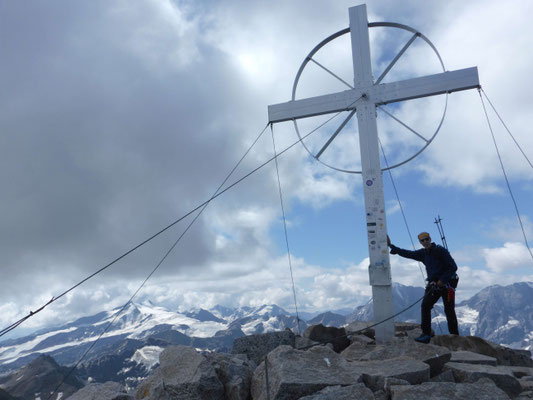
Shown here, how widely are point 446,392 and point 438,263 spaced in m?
5.71

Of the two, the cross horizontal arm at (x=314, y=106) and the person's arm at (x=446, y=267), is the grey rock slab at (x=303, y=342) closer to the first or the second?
the person's arm at (x=446, y=267)

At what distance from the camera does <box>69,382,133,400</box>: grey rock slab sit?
9141 millimetres

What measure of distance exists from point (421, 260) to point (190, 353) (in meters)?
7.47

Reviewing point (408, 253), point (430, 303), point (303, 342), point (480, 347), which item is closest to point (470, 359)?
point (480, 347)

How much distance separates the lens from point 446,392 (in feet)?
21.1

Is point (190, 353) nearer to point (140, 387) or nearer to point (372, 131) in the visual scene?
point (140, 387)

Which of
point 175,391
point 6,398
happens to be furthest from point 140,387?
point 6,398

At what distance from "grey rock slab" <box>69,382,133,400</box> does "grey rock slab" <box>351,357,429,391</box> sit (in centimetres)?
546

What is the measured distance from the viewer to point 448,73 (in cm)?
1346

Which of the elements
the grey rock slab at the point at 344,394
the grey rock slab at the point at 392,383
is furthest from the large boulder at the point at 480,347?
the grey rock slab at the point at 344,394

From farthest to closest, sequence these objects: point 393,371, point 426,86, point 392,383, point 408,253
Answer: point 426,86, point 408,253, point 393,371, point 392,383

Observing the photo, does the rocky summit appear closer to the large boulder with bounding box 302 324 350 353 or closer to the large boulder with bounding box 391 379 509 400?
the large boulder with bounding box 391 379 509 400

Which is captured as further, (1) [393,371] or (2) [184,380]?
(2) [184,380]

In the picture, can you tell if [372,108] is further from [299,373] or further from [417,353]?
[299,373]
